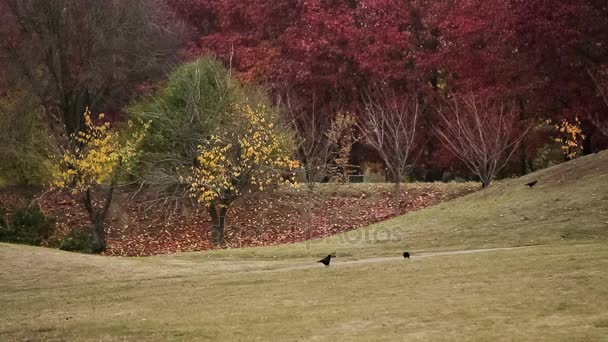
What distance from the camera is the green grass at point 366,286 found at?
41.2 ft

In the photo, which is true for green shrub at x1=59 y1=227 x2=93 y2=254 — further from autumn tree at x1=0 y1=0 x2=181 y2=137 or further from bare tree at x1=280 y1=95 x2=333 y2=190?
bare tree at x1=280 y1=95 x2=333 y2=190

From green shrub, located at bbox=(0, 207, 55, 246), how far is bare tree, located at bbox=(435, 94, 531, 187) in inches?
650

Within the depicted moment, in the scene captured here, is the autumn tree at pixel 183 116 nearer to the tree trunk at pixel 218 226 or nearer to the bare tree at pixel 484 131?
the tree trunk at pixel 218 226

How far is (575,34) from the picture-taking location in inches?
1182

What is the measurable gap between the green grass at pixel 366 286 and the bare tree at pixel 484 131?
5.11 m

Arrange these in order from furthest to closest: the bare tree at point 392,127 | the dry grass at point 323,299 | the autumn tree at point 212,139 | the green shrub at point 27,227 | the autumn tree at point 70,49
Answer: the autumn tree at point 70,49 → the bare tree at point 392,127 → the green shrub at point 27,227 → the autumn tree at point 212,139 → the dry grass at point 323,299

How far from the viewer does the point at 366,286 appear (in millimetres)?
16594

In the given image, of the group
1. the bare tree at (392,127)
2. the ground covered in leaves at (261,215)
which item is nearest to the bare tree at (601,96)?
the ground covered in leaves at (261,215)

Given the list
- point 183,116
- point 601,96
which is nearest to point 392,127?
point 183,116

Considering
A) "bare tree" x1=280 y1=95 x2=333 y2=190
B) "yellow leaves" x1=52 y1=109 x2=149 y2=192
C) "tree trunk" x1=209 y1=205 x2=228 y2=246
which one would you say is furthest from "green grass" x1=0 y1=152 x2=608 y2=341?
"yellow leaves" x1=52 y1=109 x2=149 y2=192

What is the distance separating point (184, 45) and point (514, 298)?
108ft

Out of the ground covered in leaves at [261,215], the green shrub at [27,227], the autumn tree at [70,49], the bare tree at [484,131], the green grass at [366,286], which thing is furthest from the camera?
the autumn tree at [70,49]

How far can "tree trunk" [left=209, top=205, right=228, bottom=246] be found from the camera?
111 feet

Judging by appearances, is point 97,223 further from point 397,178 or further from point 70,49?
point 397,178
